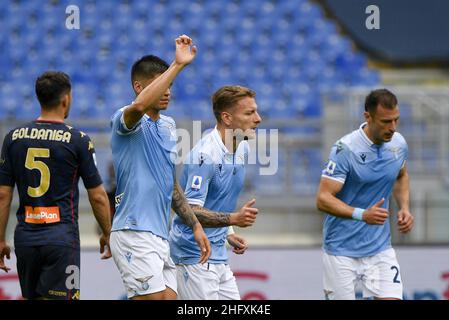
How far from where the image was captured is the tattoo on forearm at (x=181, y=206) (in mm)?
5941

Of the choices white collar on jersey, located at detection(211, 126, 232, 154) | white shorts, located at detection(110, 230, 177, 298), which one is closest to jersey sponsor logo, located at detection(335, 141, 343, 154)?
white collar on jersey, located at detection(211, 126, 232, 154)

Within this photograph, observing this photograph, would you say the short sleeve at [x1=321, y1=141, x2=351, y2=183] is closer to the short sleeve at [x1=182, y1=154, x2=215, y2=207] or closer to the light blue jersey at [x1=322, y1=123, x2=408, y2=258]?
the light blue jersey at [x1=322, y1=123, x2=408, y2=258]

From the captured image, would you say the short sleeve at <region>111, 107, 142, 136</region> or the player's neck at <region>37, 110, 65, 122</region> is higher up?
the player's neck at <region>37, 110, 65, 122</region>

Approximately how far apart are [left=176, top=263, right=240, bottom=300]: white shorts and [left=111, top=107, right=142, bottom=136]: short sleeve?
125cm

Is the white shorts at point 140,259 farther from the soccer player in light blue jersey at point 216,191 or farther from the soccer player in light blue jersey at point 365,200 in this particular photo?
the soccer player in light blue jersey at point 365,200

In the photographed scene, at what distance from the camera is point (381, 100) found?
22.8 ft

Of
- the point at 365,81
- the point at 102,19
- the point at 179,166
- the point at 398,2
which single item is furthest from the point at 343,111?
the point at 102,19

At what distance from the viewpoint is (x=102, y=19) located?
17.2m

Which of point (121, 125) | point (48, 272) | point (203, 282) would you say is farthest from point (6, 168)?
point (203, 282)

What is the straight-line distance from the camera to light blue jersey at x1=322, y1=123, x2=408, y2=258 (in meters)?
7.02

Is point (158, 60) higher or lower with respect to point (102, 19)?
lower

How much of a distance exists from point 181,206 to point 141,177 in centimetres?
45
